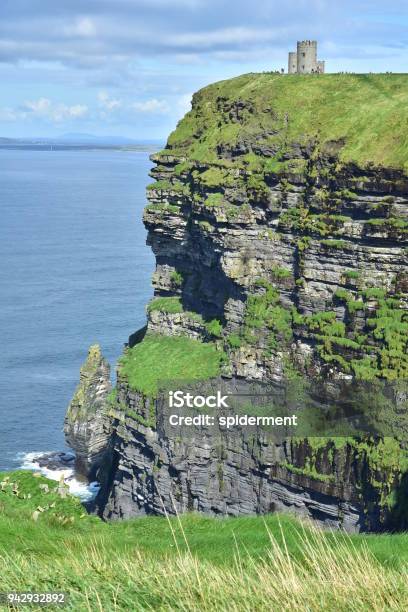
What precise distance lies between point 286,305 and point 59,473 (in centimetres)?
2965

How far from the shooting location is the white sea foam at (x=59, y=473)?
75.5 m

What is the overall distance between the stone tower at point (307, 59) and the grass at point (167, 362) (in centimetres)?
2331

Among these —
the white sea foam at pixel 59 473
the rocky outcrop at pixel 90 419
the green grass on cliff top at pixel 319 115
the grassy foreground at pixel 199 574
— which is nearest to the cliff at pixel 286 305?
the green grass on cliff top at pixel 319 115

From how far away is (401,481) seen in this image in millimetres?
49312

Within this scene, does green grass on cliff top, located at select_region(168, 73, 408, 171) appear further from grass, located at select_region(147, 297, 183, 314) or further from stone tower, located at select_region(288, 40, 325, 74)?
grass, located at select_region(147, 297, 183, 314)

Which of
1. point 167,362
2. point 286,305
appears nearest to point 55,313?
point 167,362

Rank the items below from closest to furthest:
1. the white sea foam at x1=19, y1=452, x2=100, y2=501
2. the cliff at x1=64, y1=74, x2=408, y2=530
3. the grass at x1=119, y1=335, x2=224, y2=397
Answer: the cliff at x1=64, y1=74, x2=408, y2=530, the grass at x1=119, y1=335, x2=224, y2=397, the white sea foam at x1=19, y1=452, x2=100, y2=501

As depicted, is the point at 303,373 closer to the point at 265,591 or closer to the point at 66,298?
the point at 265,591

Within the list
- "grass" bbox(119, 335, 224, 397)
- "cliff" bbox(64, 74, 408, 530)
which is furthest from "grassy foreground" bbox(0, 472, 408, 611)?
"grass" bbox(119, 335, 224, 397)

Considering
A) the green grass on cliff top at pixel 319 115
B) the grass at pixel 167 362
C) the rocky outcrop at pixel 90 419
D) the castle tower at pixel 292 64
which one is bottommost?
the rocky outcrop at pixel 90 419

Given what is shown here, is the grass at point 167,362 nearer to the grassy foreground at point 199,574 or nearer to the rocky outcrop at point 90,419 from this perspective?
the rocky outcrop at point 90,419

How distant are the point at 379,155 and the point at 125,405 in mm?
23278

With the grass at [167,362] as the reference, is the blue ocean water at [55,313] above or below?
below

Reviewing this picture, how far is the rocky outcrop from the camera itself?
76.9 metres
